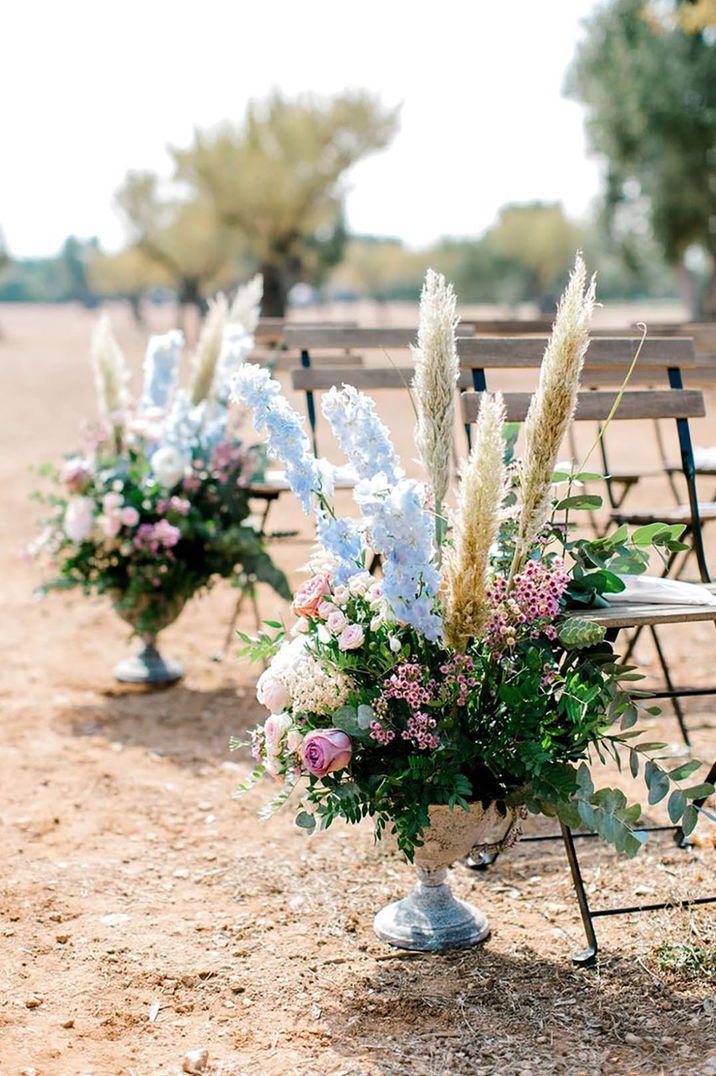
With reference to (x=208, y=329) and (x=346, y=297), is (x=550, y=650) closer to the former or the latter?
(x=208, y=329)

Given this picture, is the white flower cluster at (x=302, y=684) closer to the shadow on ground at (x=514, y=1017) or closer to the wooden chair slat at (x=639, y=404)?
the shadow on ground at (x=514, y=1017)

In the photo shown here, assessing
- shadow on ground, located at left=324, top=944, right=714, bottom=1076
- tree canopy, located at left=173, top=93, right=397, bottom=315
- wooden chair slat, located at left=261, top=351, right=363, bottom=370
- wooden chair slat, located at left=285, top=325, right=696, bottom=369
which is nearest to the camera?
shadow on ground, located at left=324, top=944, right=714, bottom=1076

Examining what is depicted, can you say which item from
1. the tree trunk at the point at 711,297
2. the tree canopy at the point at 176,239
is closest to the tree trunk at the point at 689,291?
the tree trunk at the point at 711,297

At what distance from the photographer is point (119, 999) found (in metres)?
2.94

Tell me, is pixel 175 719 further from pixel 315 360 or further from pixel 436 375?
pixel 436 375

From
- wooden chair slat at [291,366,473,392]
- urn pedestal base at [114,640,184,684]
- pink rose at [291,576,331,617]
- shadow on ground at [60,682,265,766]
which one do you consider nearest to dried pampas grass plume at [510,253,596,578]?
pink rose at [291,576,331,617]

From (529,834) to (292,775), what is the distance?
53.1 inches

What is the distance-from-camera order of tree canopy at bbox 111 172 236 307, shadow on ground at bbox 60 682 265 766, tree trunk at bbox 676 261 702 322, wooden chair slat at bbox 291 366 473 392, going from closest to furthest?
1. wooden chair slat at bbox 291 366 473 392
2. shadow on ground at bbox 60 682 265 766
3. tree trunk at bbox 676 261 702 322
4. tree canopy at bbox 111 172 236 307

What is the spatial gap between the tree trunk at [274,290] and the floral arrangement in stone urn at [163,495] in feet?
87.7

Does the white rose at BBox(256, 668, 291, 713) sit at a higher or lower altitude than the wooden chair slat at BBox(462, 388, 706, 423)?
lower

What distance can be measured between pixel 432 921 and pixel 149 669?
9.44 feet

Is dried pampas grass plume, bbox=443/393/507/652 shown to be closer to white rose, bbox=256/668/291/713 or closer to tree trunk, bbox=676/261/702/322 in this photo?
white rose, bbox=256/668/291/713

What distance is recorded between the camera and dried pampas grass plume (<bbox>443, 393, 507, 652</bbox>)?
265cm

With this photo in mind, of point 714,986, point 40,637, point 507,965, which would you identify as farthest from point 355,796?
point 40,637
